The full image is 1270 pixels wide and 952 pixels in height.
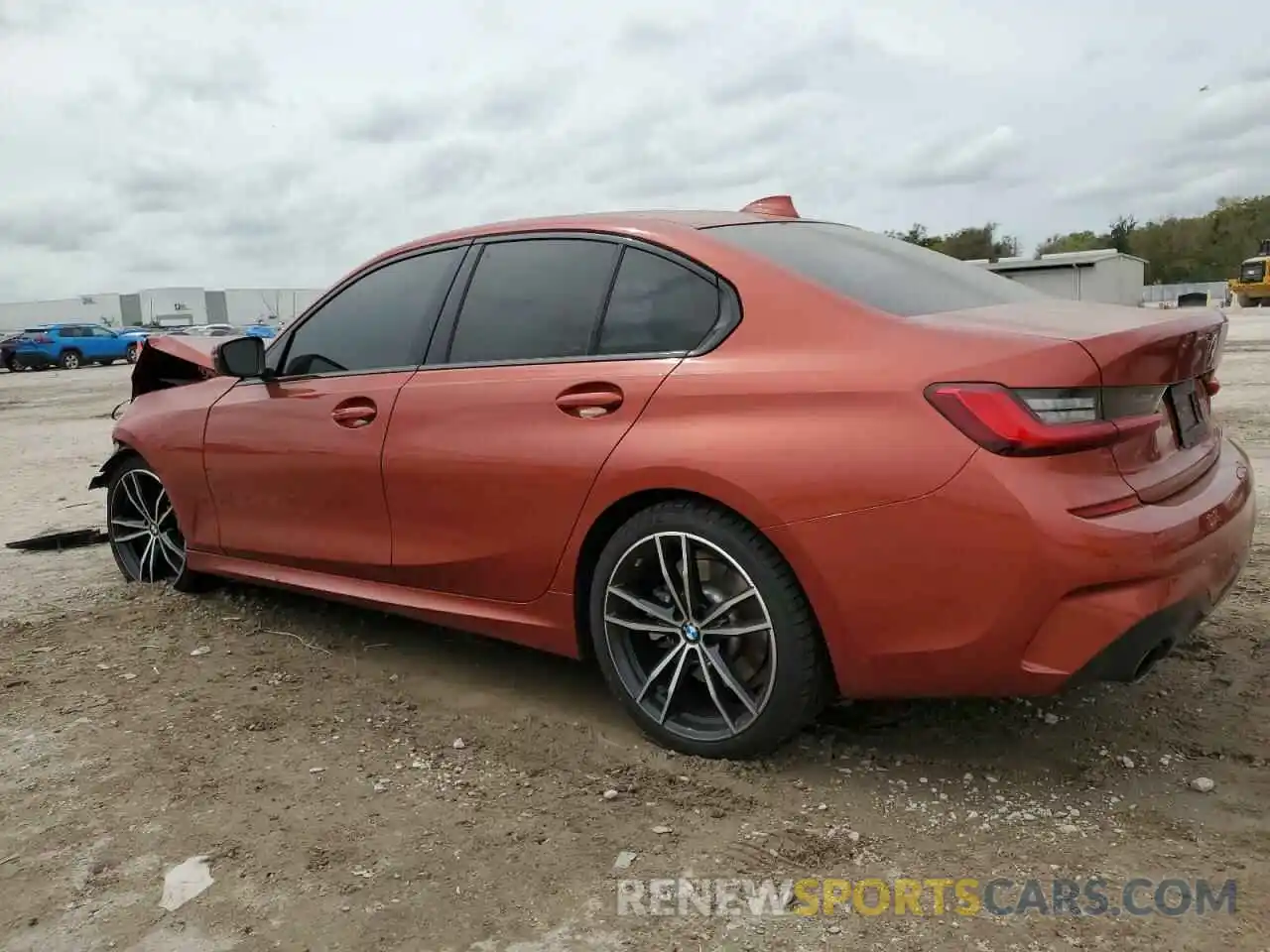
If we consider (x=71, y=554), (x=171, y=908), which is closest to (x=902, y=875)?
(x=171, y=908)

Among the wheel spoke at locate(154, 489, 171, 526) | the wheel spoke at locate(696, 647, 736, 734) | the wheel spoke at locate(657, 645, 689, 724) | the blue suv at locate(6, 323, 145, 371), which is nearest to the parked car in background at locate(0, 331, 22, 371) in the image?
the blue suv at locate(6, 323, 145, 371)

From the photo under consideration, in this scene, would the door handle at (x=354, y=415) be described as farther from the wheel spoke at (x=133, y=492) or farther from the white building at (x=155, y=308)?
the white building at (x=155, y=308)

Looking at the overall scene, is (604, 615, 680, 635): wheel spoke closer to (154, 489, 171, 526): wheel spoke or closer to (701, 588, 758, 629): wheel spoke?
(701, 588, 758, 629): wheel spoke

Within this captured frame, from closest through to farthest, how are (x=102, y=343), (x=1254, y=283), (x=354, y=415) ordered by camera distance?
(x=354, y=415) → (x=102, y=343) → (x=1254, y=283)

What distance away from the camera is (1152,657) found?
2.53m

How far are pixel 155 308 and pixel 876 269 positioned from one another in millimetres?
71674

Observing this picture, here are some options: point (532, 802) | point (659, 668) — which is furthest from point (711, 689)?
point (532, 802)

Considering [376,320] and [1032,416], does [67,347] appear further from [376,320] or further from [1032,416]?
[1032,416]

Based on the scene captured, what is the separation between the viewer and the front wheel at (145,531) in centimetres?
492

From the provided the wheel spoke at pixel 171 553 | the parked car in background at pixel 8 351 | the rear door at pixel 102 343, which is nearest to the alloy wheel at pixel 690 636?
the wheel spoke at pixel 171 553

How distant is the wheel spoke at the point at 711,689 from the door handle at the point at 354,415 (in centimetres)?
150

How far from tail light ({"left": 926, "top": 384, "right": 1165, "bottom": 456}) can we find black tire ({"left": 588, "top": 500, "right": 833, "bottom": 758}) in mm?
596

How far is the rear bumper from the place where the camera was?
239 cm

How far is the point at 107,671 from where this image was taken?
3.97m
